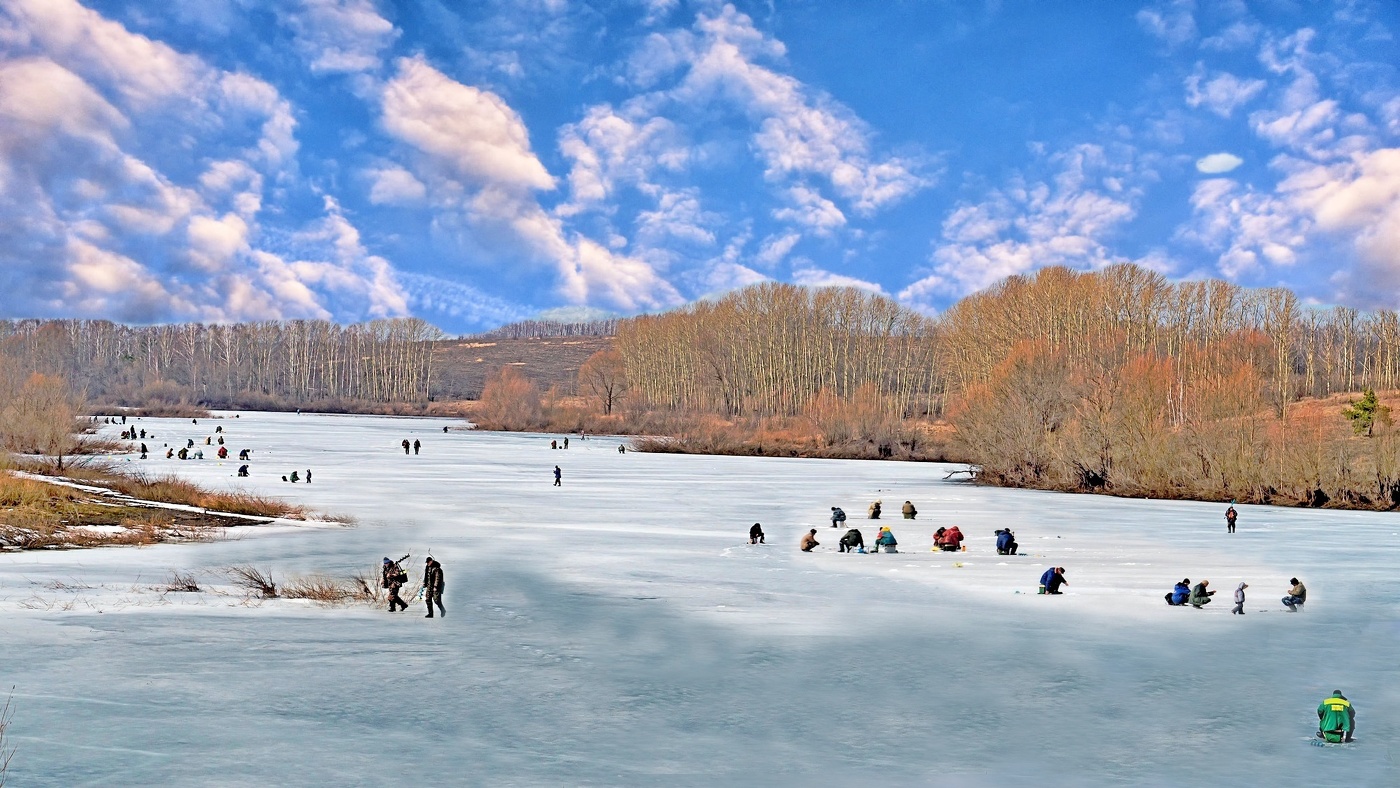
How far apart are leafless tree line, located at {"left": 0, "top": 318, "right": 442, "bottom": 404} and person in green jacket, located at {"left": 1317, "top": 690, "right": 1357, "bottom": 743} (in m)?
157

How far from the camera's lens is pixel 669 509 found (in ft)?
108

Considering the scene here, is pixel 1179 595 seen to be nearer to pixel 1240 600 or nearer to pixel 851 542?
pixel 1240 600

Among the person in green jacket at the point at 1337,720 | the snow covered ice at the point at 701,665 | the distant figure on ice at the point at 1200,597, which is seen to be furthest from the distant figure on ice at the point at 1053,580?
the person in green jacket at the point at 1337,720

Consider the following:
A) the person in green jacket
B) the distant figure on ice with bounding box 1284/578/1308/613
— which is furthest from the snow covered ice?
the distant figure on ice with bounding box 1284/578/1308/613

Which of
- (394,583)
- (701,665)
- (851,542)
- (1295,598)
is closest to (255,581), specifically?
(394,583)

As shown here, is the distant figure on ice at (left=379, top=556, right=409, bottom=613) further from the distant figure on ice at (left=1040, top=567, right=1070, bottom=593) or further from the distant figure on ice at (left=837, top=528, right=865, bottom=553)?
the distant figure on ice at (left=837, top=528, right=865, bottom=553)

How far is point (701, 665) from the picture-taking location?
12.8 m

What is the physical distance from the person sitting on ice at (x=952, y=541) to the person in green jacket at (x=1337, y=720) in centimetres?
1412

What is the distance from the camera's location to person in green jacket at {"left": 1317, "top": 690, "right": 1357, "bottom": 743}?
382 inches

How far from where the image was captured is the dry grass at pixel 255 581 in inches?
674

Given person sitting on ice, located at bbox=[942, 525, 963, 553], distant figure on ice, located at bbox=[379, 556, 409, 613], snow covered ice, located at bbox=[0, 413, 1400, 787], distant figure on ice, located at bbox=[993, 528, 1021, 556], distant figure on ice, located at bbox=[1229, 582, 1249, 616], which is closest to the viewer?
snow covered ice, located at bbox=[0, 413, 1400, 787]

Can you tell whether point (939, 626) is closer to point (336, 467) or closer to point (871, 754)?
point (871, 754)

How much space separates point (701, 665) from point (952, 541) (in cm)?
1236

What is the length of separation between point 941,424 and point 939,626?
69751mm
